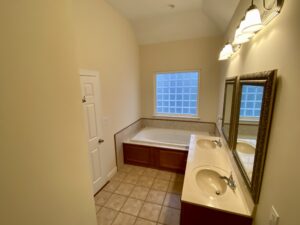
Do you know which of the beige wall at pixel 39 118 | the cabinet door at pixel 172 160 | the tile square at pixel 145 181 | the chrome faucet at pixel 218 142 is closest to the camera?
the beige wall at pixel 39 118

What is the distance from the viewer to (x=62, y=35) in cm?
77

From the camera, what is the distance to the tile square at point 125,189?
2438 mm

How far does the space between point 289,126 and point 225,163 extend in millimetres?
1231

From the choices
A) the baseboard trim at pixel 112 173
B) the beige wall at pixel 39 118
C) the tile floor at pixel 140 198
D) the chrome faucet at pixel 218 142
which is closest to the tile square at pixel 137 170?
the tile floor at pixel 140 198

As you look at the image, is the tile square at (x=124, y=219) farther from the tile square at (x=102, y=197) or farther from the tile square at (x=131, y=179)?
the tile square at (x=131, y=179)

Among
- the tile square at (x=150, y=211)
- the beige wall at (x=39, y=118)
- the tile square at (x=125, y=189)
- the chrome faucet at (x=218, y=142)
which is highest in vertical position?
the beige wall at (x=39, y=118)

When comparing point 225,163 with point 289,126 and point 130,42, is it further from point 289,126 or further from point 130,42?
point 130,42

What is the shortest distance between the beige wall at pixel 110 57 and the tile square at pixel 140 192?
2.13ft

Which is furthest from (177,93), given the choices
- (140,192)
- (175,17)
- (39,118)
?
(39,118)

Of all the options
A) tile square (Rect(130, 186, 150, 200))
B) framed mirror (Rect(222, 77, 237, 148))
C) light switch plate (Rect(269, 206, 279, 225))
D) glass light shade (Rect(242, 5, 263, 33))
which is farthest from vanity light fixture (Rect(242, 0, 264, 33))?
tile square (Rect(130, 186, 150, 200))

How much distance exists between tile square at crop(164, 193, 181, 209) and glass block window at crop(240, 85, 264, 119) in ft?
5.29

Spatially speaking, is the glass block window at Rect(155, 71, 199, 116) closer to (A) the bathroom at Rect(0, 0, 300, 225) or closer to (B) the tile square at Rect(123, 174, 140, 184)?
(B) the tile square at Rect(123, 174, 140, 184)

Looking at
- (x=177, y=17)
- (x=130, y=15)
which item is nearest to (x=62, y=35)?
(x=130, y=15)

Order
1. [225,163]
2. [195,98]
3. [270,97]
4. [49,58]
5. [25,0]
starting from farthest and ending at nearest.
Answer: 1. [195,98]
2. [225,163]
3. [270,97]
4. [49,58]
5. [25,0]
